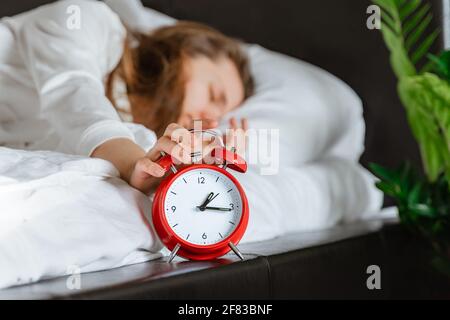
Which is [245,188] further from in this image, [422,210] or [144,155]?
[422,210]

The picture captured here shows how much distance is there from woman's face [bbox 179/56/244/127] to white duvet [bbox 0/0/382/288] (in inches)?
2.6

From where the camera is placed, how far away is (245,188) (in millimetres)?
1333

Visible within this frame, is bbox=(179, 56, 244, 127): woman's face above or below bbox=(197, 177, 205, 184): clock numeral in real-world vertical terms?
below

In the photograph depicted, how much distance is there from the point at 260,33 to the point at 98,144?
106 cm

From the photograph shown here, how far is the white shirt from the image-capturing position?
1215mm

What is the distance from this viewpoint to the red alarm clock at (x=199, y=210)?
102 cm

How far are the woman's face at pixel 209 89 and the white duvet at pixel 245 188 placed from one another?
7 cm

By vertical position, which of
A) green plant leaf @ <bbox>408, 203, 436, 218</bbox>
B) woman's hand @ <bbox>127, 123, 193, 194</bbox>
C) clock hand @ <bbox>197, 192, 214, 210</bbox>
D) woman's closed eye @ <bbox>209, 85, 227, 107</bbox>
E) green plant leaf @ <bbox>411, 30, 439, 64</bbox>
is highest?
green plant leaf @ <bbox>411, 30, 439, 64</bbox>

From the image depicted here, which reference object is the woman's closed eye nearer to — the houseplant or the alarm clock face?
the houseplant

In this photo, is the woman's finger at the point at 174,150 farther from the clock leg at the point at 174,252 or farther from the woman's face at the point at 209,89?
the woman's face at the point at 209,89

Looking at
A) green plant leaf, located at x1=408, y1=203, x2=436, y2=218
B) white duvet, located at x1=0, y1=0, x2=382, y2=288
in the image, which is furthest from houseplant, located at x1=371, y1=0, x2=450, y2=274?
white duvet, located at x1=0, y1=0, x2=382, y2=288

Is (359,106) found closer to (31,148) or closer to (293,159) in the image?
(293,159)

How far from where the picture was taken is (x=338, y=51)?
80.2 inches

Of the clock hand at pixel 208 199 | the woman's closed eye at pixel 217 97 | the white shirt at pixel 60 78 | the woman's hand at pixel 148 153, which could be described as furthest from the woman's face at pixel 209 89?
the clock hand at pixel 208 199
